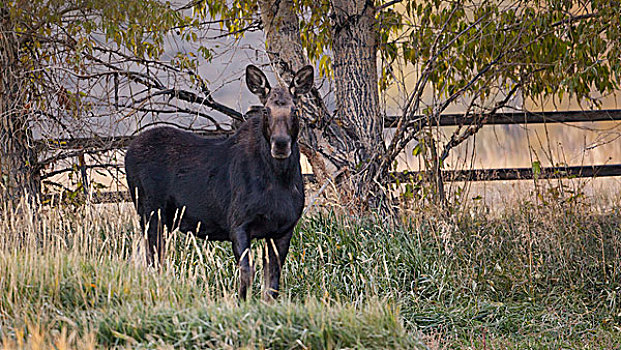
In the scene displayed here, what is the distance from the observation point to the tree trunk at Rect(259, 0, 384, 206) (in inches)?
382

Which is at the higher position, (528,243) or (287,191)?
(287,191)

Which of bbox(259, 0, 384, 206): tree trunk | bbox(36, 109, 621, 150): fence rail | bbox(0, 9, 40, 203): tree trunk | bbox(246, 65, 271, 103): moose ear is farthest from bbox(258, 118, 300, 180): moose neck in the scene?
bbox(0, 9, 40, 203): tree trunk

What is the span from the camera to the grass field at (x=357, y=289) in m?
4.71

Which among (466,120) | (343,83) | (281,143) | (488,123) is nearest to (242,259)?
(281,143)

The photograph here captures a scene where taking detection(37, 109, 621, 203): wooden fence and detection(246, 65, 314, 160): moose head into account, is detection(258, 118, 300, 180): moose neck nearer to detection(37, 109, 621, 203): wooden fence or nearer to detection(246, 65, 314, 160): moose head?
detection(246, 65, 314, 160): moose head

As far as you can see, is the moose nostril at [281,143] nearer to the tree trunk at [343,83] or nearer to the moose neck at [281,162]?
the moose neck at [281,162]

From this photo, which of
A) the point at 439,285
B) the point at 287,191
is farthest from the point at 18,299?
the point at 439,285

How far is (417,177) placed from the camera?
29.5 feet

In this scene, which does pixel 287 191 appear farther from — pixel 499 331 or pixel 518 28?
pixel 518 28

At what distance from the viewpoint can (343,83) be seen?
1009cm

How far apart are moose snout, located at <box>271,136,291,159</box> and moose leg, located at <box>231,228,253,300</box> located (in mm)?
838

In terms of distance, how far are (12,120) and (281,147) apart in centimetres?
568

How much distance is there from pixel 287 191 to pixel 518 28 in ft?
15.0

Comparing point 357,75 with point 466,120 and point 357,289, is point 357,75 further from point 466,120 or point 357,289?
point 357,289
